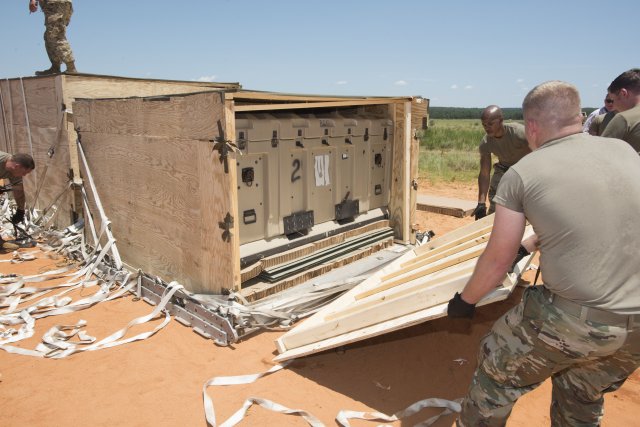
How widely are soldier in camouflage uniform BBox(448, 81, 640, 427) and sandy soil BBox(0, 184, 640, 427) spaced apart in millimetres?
957

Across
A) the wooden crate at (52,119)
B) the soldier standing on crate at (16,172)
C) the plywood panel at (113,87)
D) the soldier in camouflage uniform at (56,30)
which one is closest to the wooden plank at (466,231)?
the wooden crate at (52,119)

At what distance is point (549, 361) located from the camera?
7.50ft

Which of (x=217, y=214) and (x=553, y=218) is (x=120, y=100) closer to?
(x=217, y=214)

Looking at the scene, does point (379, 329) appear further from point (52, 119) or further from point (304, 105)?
point (52, 119)

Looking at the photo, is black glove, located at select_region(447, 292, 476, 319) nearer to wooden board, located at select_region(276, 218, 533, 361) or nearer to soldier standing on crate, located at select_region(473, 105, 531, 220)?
wooden board, located at select_region(276, 218, 533, 361)

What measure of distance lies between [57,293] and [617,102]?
611cm

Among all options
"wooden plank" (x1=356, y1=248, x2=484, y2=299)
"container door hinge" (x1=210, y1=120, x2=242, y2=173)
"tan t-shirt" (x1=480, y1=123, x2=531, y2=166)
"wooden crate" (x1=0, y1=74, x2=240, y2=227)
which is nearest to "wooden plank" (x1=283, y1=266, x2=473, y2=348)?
"wooden plank" (x1=356, y1=248, x2=484, y2=299)

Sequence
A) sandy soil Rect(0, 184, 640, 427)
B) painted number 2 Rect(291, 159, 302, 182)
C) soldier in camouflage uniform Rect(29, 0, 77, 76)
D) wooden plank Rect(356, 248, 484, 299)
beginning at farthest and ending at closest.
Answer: soldier in camouflage uniform Rect(29, 0, 77, 76)
painted number 2 Rect(291, 159, 302, 182)
wooden plank Rect(356, 248, 484, 299)
sandy soil Rect(0, 184, 640, 427)

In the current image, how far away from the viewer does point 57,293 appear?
524 cm

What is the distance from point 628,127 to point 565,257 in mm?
2348

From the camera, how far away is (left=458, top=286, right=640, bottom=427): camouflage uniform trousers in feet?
7.16

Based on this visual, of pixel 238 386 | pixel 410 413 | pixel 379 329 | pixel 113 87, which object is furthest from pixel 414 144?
pixel 113 87

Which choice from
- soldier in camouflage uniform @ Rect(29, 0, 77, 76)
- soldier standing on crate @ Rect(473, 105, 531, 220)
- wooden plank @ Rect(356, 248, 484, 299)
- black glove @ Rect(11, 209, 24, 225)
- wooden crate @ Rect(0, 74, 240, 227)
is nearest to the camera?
wooden plank @ Rect(356, 248, 484, 299)

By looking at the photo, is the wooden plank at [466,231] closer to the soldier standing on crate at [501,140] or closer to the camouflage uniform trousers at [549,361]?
the soldier standing on crate at [501,140]
